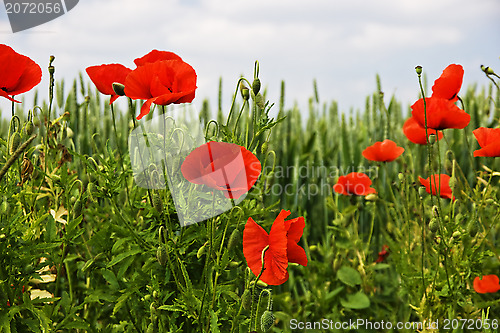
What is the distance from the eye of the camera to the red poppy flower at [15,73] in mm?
871

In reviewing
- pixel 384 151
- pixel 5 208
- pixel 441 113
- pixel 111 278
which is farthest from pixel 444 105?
pixel 5 208

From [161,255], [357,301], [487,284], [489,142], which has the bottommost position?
[357,301]

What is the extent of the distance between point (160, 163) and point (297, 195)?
1.03 metres

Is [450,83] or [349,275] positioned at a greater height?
[450,83]

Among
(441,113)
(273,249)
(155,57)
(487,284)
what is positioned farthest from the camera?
(487,284)

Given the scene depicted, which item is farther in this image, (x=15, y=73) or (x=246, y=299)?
(x=15, y=73)

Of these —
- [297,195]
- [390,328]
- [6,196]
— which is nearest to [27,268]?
[6,196]

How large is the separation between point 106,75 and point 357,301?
0.98 meters

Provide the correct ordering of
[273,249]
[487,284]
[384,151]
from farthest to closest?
[384,151]
[487,284]
[273,249]

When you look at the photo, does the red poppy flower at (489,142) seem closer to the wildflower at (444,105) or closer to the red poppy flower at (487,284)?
the wildflower at (444,105)

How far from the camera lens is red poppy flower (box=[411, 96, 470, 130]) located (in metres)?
1.06

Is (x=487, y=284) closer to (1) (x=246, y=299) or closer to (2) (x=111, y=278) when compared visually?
(1) (x=246, y=299)

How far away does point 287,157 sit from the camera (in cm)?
204

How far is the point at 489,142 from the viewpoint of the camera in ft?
3.73
